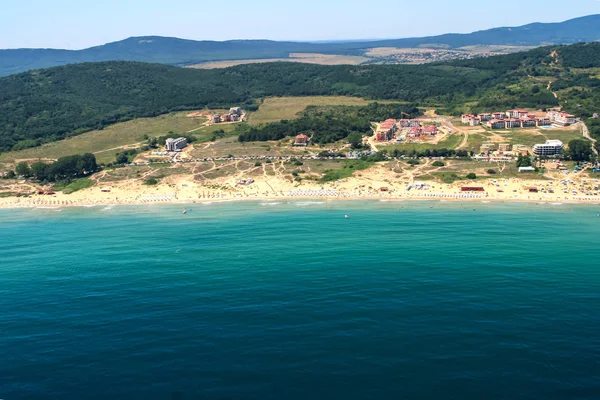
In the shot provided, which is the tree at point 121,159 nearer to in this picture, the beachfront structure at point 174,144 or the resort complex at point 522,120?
the beachfront structure at point 174,144

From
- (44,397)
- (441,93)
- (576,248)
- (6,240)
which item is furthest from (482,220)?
(441,93)

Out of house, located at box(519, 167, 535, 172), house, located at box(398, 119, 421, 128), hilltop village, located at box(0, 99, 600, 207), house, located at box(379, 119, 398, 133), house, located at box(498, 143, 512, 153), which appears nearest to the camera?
hilltop village, located at box(0, 99, 600, 207)

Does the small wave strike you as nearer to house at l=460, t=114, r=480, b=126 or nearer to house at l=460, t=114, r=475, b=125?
house at l=460, t=114, r=480, b=126

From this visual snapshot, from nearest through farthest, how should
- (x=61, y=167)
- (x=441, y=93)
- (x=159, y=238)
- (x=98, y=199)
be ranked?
(x=159, y=238) < (x=98, y=199) < (x=61, y=167) < (x=441, y=93)

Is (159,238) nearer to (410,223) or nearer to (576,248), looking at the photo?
(410,223)

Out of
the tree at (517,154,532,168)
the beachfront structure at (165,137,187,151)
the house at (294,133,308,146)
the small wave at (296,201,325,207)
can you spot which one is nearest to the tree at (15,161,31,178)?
the beachfront structure at (165,137,187,151)

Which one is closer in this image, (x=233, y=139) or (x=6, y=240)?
(x=6, y=240)
